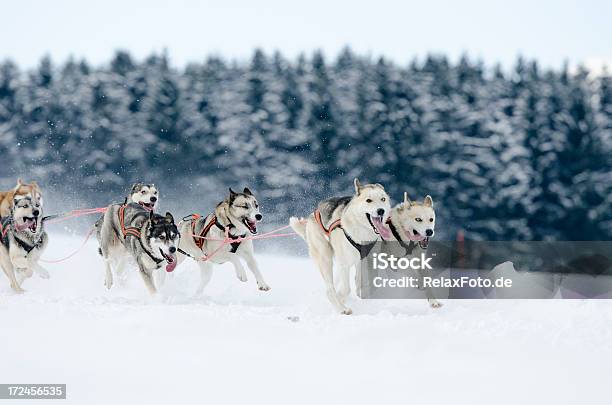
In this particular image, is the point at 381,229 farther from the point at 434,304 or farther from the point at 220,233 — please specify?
the point at 220,233

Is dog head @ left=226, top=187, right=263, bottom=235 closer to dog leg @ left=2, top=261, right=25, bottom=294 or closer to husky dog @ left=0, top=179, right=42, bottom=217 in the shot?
husky dog @ left=0, top=179, right=42, bottom=217

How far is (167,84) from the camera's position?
32.8 m

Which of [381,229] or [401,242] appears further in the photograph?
[401,242]

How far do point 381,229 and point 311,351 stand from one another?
4.43 feet

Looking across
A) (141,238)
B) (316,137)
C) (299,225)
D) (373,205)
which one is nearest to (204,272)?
(141,238)

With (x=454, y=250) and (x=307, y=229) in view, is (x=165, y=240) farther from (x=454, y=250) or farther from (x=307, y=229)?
(x=454, y=250)

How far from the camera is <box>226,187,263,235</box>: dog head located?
7566 mm

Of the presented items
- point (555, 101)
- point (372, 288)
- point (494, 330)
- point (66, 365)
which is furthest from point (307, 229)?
point (555, 101)

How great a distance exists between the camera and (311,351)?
552 cm

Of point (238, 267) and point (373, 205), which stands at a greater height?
point (373, 205)

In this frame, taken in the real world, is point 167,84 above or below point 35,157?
above

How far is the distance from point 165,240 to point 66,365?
84.8 inches

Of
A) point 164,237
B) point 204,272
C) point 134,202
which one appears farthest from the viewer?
point 134,202

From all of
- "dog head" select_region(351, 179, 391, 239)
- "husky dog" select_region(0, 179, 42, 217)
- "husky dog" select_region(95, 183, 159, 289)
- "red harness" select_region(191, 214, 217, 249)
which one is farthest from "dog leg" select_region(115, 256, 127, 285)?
"dog head" select_region(351, 179, 391, 239)
